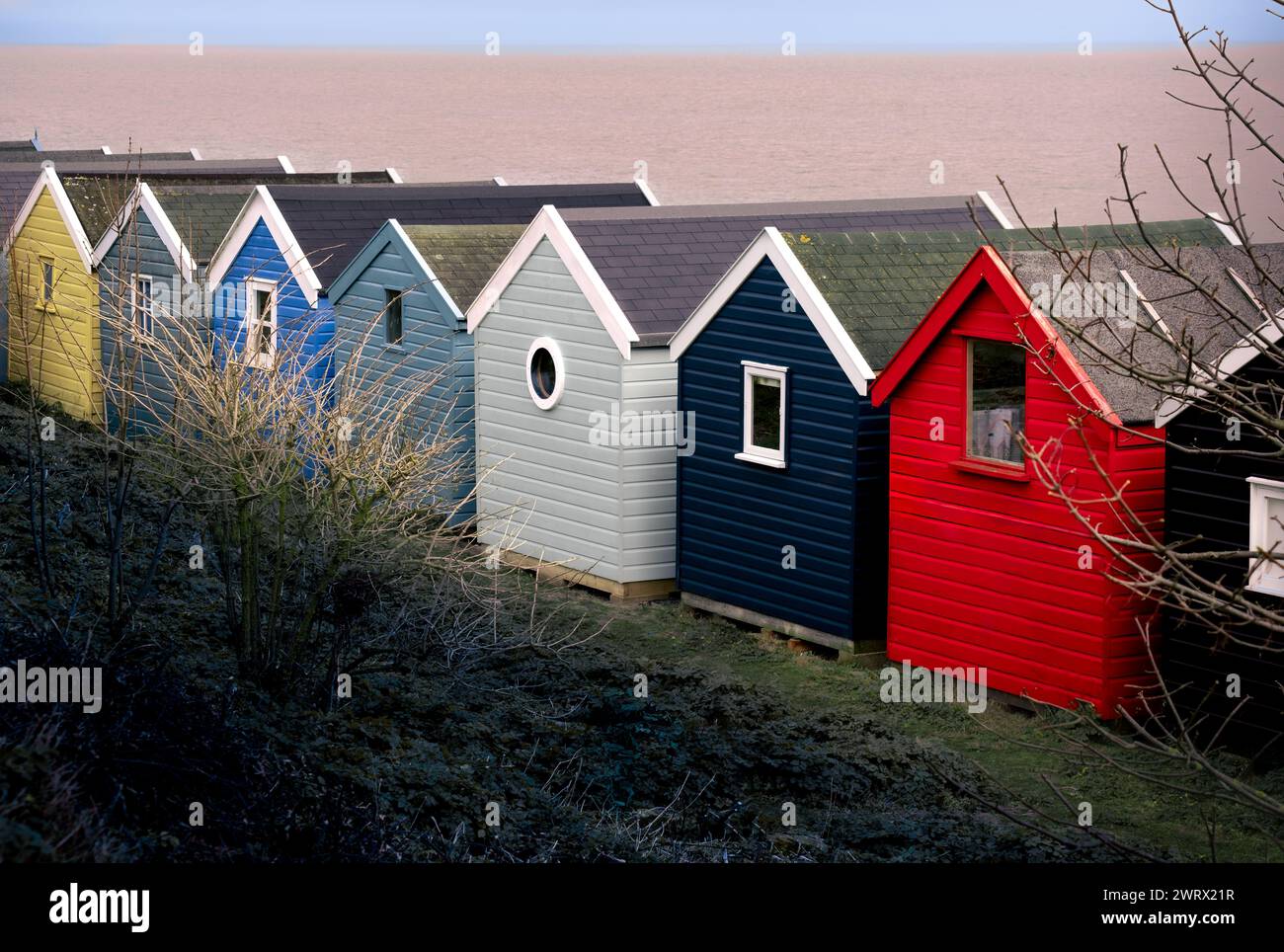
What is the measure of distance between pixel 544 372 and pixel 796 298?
384 centimetres

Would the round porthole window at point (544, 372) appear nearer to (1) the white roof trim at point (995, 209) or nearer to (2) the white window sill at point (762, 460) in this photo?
(2) the white window sill at point (762, 460)

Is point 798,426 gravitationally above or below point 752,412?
below

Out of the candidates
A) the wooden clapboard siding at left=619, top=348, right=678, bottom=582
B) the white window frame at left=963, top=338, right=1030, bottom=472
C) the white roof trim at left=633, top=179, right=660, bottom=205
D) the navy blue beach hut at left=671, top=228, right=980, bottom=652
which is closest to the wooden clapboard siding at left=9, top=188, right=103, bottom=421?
the white roof trim at left=633, top=179, right=660, bottom=205

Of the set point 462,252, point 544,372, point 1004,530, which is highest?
point 462,252

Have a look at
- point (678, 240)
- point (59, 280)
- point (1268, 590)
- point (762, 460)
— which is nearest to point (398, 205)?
point (59, 280)

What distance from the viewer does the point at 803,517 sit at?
16953 mm

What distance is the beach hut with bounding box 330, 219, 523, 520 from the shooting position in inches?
816

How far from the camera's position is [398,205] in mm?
23875

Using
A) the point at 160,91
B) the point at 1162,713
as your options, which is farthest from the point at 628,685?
the point at 160,91

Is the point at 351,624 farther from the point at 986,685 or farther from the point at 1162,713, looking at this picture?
the point at 1162,713

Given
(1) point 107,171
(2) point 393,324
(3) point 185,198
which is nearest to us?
(2) point 393,324

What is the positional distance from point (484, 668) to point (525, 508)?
16.1 ft

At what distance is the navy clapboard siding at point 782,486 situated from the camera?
16547 mm

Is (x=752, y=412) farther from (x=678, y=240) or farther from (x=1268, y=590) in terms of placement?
(x=1268, y=590)
